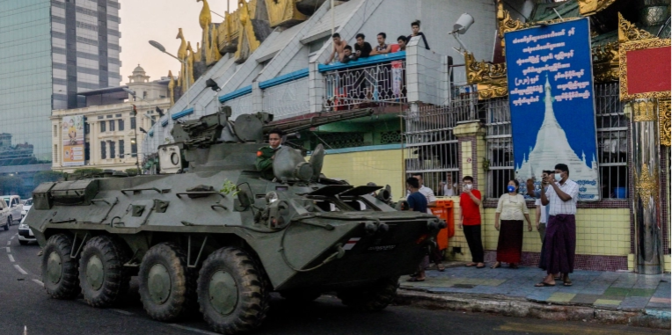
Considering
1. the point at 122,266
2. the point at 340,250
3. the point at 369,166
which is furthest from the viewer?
the point at 369,166

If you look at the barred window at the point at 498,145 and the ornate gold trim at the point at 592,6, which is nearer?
the ornate gold trim at the point at 592,6

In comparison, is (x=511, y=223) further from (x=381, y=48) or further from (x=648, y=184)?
(x=381, y=48)

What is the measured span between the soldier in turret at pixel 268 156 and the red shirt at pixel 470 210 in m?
3.99

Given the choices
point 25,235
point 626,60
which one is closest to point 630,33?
point 626,60

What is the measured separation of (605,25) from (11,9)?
90402 millimetres

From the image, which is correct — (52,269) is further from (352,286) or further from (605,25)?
(605,25)

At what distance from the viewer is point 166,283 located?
8258 mm

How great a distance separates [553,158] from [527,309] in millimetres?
3529

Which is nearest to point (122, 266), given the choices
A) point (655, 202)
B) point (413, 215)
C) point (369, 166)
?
point (413, 215)

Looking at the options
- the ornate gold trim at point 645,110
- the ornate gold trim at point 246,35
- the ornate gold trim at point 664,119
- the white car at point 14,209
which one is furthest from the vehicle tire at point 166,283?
the white car at point 14,209

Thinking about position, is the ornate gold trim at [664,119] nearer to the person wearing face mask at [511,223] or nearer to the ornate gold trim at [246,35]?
the person wearing face mask at [511,223]

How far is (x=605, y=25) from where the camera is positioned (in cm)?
1472

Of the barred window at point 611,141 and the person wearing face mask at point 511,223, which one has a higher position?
the barred window at point 611,141

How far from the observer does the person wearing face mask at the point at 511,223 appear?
11.2m
